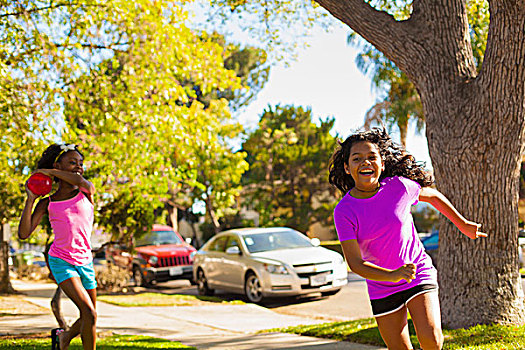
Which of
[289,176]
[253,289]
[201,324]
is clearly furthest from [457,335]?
[289,176]

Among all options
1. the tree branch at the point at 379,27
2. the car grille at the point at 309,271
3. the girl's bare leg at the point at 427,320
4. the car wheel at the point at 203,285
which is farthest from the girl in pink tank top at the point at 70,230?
the car wheel at the point at 203,285

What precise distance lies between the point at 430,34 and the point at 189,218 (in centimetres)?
3760

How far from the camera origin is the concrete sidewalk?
752 centimetres

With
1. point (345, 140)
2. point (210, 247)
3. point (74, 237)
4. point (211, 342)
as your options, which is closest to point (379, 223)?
point (345, 140)

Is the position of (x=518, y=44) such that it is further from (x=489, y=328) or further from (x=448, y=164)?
(x=489, y=328)

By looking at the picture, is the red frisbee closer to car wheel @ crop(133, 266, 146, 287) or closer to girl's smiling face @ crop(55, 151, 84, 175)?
girl's smiling face @ crop(55, 151, 84, 175)

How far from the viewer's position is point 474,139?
22.1 ft

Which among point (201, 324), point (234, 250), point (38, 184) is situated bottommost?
point (201, 324)

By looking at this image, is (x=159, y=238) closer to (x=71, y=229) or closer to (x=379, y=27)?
(x=379, y=27)

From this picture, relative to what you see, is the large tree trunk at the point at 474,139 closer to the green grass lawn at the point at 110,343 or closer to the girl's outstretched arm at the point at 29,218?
the green grass lawn at the point at 110,343

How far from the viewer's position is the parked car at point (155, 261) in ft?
54.4

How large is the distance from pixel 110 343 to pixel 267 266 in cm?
Answer: 570

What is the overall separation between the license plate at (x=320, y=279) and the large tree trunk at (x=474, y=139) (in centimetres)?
540

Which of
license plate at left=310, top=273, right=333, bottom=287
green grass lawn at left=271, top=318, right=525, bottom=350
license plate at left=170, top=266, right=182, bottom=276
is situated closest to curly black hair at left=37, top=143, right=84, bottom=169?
green grass lawn at left=271, top=318, right=525, bottom=350
